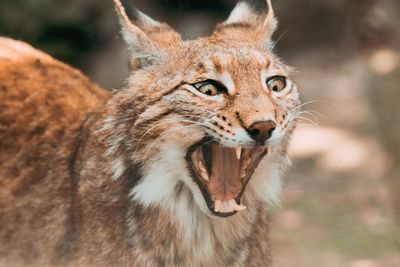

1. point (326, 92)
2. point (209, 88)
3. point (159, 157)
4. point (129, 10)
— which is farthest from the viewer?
point (326, 92)

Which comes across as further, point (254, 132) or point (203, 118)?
point (203, 118)

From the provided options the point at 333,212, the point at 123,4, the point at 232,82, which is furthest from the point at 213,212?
the point at 333,212

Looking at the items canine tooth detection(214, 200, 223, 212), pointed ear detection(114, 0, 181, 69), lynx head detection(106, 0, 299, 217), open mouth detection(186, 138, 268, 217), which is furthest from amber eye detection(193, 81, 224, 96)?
canine tooth detection(214, 200, 223, 212)

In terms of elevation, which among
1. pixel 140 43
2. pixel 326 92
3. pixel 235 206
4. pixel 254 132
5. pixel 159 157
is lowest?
pixel 235 206

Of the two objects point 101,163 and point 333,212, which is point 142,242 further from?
point 333,212

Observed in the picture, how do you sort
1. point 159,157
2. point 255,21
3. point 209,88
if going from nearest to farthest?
point 209,88
point 159,157
point 255,21

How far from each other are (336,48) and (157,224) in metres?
6.94

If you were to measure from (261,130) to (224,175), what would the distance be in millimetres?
483

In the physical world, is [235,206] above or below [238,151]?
below

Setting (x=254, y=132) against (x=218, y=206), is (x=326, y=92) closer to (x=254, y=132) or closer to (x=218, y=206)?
(x=218, y=206)

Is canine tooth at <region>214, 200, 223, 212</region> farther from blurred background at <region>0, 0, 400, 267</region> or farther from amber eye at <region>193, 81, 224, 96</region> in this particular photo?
blurred background at <region>0, 0, 400, 267</region>

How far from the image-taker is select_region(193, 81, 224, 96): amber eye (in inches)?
172

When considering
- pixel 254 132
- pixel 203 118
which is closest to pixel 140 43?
pixel 203 118

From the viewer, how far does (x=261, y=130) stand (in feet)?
13.5
